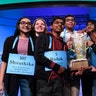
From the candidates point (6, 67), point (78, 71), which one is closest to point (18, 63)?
point (6, 67)

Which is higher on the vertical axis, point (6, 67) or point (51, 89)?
point (6, 67)

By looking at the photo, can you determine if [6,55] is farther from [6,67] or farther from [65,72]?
[65,72]

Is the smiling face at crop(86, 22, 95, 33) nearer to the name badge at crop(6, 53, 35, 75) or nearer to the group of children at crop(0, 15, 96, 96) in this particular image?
the group of children at crop(0, 15, 96, 96)

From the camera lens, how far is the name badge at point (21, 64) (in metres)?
3.07

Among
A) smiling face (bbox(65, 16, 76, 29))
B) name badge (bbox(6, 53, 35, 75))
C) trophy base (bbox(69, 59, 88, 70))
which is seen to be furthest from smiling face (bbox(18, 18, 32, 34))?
trophy base (bbox(69, 59, 88, 70))

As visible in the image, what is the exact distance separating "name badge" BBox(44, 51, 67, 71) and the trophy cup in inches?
3.2

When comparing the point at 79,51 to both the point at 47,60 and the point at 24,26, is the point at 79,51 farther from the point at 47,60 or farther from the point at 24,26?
the point at 24,26

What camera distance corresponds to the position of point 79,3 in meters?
4.23

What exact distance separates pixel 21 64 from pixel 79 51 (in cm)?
58

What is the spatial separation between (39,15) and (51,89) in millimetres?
2697

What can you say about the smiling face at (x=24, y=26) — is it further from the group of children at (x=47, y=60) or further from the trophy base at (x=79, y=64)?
the trophy base at (x=79, y=64)

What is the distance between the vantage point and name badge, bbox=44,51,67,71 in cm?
293

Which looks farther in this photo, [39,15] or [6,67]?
[39,15]

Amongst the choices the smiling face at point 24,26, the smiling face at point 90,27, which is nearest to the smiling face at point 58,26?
the smiling face at point 24,26
